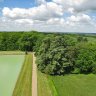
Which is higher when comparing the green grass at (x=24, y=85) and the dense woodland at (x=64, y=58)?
the dense woodland at (x=64, y=58)

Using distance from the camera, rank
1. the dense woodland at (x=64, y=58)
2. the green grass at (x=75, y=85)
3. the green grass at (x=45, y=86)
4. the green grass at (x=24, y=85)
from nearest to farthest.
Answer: the green grass at (x=24, y=85) → the green grass at (x=45, y=86) → the green grass at (x=75, y=85) → the dense woodland at (x=64, y=58)

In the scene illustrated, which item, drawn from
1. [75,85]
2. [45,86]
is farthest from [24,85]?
[75,85]

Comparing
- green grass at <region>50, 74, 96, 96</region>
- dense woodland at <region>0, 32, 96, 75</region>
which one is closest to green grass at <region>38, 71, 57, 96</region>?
green grass at <region>50, 74, 96, 96</region>

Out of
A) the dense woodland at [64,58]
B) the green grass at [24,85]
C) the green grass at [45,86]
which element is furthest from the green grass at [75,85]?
the green grass at [24,85]

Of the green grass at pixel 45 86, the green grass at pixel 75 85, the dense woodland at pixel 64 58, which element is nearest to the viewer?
the green grass at pixel 45 86

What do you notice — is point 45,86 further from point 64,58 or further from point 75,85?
point 64,58

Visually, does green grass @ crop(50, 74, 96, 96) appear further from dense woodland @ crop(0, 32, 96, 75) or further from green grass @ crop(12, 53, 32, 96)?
green grass @ crop(12, 53, 32, 96)

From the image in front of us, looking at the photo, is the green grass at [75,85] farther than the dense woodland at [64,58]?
No

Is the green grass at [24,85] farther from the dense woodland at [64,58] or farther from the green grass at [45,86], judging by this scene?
the dense woodland at [64,58]

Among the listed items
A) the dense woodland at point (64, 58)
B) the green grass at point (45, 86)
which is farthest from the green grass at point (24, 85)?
the dense woodland at point (64, 58)
